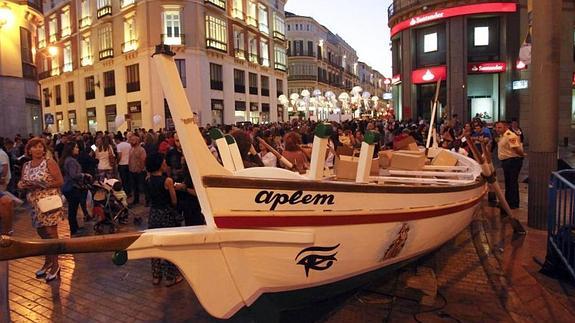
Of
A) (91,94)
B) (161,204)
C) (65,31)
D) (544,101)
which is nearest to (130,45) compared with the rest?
(91,94)

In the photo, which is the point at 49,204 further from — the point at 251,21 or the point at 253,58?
the point at 251,21

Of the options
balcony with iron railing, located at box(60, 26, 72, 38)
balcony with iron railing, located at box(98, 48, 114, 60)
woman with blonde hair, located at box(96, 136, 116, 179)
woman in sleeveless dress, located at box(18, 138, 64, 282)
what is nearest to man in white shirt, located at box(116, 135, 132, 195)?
woman with blonde hair, located at box(96, 136, 116, 179)

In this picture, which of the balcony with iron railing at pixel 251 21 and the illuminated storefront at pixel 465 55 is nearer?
the illuminated storefront at pixel 465 55

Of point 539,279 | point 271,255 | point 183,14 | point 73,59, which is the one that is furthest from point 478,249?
point 73,59

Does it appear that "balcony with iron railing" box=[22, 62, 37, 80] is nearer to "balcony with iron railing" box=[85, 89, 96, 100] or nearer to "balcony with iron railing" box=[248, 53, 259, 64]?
"balcony with iron railing" box=[85, 89, 96, 100]

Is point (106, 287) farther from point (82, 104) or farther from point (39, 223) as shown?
point (82, 104)

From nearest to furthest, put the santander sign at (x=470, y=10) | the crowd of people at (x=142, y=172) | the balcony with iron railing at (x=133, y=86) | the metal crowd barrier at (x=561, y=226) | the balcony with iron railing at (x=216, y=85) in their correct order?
the metal crowd barrier at (x=561, y=226) < the crowd of people at (x=142, y=172) < the santander sign at (x=470, y=10) < the balcony with iron railing at (x=133, y=86) < the balcony with iron railing at (x=216, y=85)

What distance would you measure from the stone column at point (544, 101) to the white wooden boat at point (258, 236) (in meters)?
4.53

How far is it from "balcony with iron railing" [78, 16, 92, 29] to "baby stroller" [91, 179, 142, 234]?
37.7 metres

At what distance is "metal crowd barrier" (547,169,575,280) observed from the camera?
540 centimetres

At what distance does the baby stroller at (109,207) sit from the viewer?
921 cm

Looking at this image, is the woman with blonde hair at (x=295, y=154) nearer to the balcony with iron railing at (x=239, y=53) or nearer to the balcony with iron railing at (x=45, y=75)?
the balcony with iron railing at (x=239, y=53)

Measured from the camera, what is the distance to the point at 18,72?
23.9 m

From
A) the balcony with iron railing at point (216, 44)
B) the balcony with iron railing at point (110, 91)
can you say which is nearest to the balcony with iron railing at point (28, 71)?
the balcony with iron railing at point (110, 91)
